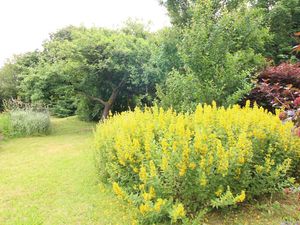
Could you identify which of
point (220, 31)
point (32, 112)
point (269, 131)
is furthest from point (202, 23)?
point (32, 112)

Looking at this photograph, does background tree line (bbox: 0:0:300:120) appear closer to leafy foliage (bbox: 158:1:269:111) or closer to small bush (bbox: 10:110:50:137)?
leafy foliage (bbox: 158:1:269:111)

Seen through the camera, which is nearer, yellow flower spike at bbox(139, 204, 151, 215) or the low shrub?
yellow flower spike at bbox(139, 204, 151, 215)

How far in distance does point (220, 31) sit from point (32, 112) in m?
7.57

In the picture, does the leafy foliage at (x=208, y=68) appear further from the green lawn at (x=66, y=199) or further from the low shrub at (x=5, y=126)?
the low shrub at (x=5, y=126)

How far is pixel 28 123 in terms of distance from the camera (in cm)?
1007

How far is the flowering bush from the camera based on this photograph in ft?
9.02

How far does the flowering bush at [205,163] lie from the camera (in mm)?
2750

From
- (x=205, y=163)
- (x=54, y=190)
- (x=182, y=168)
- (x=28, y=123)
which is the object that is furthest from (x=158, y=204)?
(x=28, y=123)

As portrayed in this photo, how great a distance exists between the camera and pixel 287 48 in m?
9.59

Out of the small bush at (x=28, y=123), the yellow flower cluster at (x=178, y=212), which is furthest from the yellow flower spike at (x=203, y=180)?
the small bush at (x=28, y=123)

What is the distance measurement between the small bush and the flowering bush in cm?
736

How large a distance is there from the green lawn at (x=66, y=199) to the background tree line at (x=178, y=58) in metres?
2.59

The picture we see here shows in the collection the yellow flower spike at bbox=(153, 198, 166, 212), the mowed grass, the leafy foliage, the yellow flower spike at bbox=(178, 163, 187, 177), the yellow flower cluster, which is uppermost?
the leafy foliage

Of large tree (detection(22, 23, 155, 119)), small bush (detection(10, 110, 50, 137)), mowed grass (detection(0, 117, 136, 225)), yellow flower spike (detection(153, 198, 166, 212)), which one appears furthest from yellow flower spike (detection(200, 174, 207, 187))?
small bush (detection(10, 110, 50, 137))
